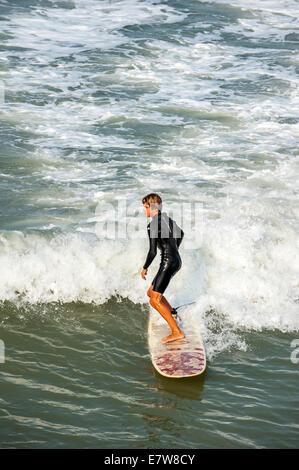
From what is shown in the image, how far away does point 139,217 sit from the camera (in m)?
12.1

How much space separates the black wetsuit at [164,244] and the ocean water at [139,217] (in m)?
1.01

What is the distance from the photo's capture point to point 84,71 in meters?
19.4

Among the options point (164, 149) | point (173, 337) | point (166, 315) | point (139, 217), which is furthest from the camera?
point (164, 149)

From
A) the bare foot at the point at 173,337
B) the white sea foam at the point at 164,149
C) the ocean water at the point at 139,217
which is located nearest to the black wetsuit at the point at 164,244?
the bare foot at the point at 173,337

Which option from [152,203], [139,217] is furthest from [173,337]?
[139,217]

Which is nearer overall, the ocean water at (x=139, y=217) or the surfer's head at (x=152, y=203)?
the ocean water at (x=139, y=217)

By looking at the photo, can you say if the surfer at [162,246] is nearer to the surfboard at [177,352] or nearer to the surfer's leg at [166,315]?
the surfer's leg at [166,315]

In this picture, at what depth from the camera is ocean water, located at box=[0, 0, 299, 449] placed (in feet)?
21.4

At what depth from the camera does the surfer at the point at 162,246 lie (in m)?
7.68

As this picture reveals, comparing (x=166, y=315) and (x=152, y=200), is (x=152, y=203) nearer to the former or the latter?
(x=152, y=200)

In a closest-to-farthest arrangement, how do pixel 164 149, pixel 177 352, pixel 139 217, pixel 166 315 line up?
pixel 177 352
pixel 166 315
pixel 139 217
pixel 164 149

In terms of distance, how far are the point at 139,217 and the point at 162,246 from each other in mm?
4246
